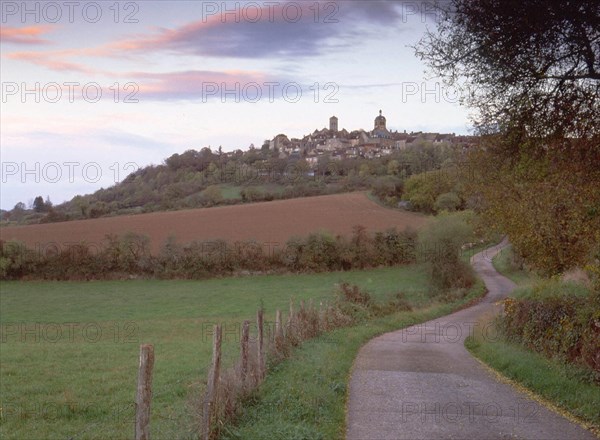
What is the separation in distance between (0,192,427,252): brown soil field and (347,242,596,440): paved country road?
143ft

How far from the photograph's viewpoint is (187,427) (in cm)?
994

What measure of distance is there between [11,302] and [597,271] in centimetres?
4635

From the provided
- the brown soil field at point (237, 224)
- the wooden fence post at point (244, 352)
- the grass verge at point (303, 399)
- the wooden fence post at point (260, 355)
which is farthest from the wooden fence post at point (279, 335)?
the brown soil field at point (237, 224)

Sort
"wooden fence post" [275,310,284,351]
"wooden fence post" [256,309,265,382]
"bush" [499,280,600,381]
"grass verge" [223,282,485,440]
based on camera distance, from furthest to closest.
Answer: "wooden fence post" [275,310,284,351]
"bush" [499,280,600,381]
"wooden fence post" [256,309,265,382]
"grass verge" [223,282,485,440]

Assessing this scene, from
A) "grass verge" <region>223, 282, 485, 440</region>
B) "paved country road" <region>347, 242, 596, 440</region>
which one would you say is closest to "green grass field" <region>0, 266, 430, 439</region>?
"grass verge" <region>223, 282, 485, 440</region>

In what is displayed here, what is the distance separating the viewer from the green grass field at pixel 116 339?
617 inches

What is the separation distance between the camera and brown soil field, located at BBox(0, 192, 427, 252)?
210ft

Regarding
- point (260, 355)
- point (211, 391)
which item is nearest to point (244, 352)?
point (260, 355)

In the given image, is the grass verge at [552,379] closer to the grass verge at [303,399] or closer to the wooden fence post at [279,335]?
Result: the grass verge at [303,399]

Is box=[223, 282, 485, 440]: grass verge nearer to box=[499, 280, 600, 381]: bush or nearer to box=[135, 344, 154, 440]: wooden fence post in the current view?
box=[135, 344, 154, 440]: wooden fence post

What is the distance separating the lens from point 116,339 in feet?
109

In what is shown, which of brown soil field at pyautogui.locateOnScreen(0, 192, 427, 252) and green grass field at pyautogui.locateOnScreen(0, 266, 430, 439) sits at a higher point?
brown soil field at pyautogui.locateOnScreen(0, 192, 427, 252)

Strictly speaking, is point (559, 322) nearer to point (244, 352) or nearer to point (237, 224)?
point (244, 352)

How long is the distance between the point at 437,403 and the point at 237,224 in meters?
59.3
